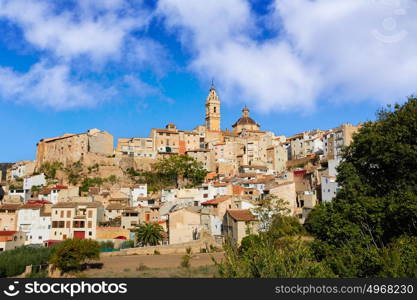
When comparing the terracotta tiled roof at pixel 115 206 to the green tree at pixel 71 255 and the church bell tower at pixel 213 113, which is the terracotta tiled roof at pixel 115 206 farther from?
the church bell tower at pixel 213 113

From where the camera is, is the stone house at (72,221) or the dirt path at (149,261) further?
the stone house at (72,221)

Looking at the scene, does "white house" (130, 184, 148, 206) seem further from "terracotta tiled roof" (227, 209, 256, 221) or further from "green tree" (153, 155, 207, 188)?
"terracotta tiled roof" (227, 209, 256, 221)

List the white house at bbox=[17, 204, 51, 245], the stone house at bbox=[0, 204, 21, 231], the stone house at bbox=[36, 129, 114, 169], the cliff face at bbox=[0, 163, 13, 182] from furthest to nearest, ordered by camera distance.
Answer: the cliff face at bbox=[0, 163, 13, 182], the stone house at bbox=[36, 129, 114, 169], the stone house at bbox=[0, 204, 21, 231], the white house at bbox=[17, 204, 51, 245]

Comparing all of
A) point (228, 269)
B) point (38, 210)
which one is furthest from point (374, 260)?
point (38, 210)

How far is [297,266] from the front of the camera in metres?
12.8

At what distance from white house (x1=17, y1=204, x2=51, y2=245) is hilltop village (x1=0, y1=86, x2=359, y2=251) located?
120mm

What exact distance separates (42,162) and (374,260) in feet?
276

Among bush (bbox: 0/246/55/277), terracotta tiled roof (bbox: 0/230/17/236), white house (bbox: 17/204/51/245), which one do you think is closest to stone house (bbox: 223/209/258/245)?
bush (bbox: 0/246/55/277)

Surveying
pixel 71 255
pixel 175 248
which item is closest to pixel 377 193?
pixel 175 248

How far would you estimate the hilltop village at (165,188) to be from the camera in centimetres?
4847

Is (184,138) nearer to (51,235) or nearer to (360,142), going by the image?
(51,235)

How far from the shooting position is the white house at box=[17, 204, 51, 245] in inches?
2047

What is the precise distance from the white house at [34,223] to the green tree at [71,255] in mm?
16058

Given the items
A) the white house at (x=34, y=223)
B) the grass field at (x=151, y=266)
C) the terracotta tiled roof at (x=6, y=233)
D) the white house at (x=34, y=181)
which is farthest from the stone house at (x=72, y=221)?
the white house at (x=34, y=181)
